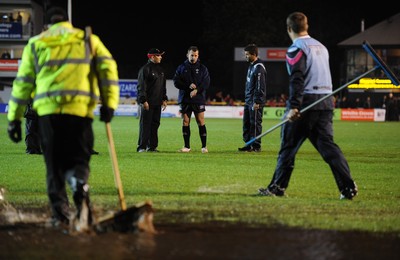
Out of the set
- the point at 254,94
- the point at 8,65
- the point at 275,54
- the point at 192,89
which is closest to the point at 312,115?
the point at 192,89

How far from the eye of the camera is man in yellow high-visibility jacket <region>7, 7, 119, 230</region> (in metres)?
7.11

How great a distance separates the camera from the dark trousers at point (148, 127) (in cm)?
1673

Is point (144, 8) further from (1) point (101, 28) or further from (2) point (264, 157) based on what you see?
(2) point (264, 157)

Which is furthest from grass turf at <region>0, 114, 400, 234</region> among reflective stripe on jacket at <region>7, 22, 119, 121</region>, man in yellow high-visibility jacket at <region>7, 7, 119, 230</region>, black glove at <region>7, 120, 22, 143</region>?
reflective stripe on jacket at <region>7, 22, 119, 121</region>

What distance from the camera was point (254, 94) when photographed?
55.9 feet

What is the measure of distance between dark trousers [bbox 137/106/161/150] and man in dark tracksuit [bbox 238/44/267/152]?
195 cm

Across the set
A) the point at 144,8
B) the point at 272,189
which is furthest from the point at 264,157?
the point at 144,8

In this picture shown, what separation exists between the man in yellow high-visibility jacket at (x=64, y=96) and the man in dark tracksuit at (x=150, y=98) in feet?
30.5

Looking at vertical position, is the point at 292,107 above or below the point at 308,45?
below

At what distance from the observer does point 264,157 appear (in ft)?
51.9

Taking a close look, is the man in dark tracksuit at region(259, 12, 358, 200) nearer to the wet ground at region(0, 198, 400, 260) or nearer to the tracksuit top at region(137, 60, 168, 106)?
the wet ground at region(0, 198, 400, 260)

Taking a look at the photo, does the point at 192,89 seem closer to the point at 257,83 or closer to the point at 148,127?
the point at 148,127

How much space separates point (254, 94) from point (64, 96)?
1026 centimetres

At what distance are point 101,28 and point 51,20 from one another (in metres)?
66.3
